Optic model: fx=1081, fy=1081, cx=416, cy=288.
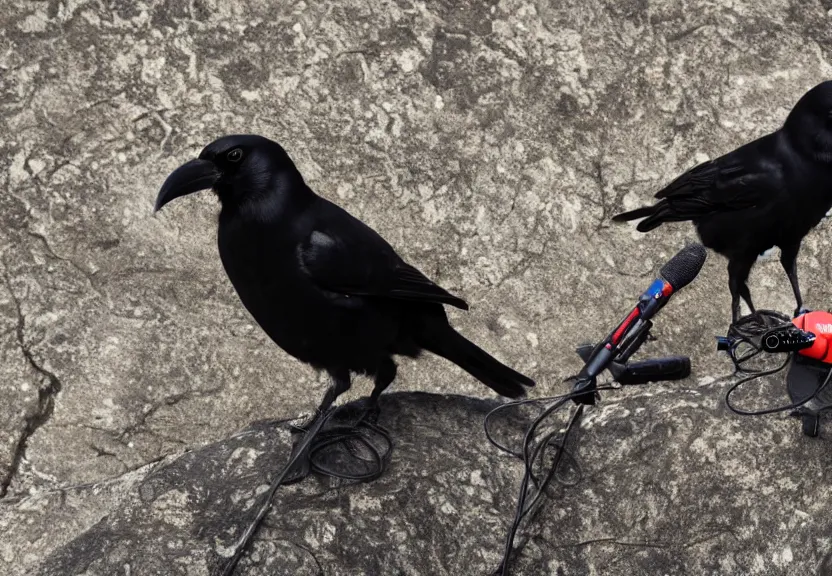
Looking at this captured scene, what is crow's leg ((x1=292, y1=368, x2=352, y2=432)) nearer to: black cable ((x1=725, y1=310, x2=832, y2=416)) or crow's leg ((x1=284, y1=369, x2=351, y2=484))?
crow's leg ((x1=284, y1=369, x2=351, y2=484))

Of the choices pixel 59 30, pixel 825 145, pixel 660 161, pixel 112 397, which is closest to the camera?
pixel 825 145

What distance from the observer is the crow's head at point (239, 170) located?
9.25ft

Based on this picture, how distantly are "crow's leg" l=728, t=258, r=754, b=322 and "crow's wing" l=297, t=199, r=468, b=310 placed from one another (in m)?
1.37

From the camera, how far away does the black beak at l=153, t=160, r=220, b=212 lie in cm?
277

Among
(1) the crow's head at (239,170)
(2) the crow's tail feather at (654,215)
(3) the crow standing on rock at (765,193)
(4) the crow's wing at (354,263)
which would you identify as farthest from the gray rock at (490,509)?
(2) the crow's tail feather at (654,215)

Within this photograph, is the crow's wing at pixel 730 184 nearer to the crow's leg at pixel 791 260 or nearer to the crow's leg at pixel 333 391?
the crow's leg at pixel 791 260

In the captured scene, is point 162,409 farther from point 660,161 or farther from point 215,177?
point 660,161

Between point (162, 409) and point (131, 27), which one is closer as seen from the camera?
point (162, 409)

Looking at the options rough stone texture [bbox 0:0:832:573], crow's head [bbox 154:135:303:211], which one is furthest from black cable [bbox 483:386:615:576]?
rough stone texture [bbox 0:0:832:573]

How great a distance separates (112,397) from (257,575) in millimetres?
1665

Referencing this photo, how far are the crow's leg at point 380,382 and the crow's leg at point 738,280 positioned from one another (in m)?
1.50

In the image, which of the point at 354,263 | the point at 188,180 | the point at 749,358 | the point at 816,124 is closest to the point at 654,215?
the point at 816,124

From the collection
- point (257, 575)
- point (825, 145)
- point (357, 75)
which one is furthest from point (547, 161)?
point (257, 575)

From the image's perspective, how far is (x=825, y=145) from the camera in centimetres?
371
